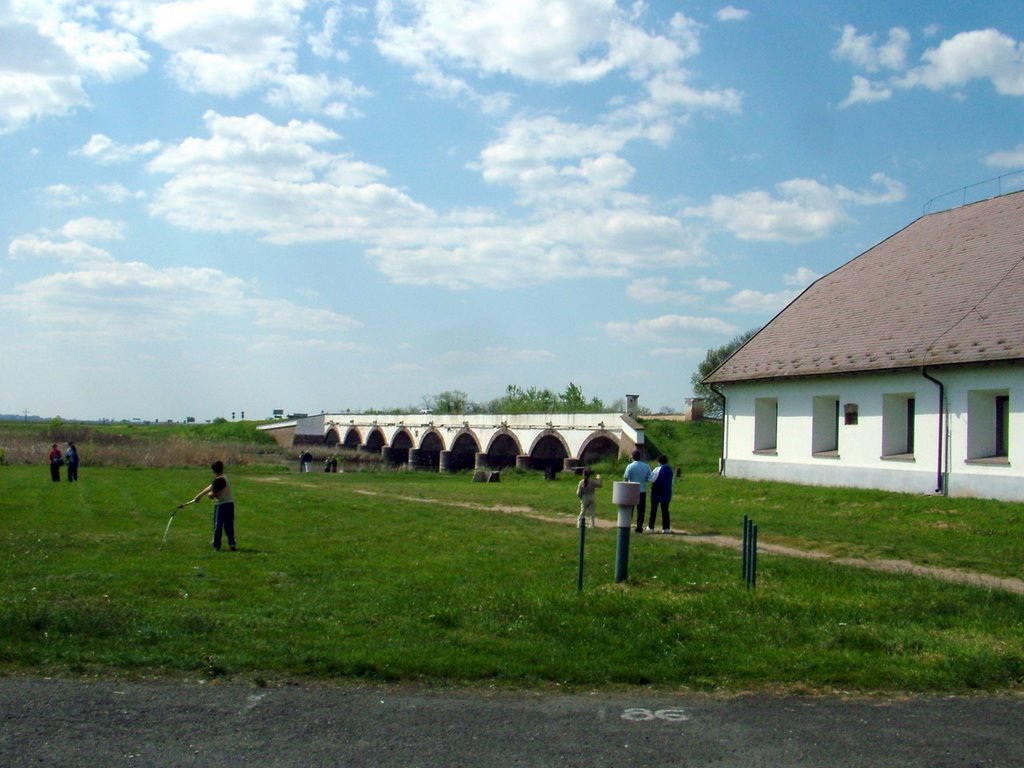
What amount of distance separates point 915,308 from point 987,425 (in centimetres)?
478

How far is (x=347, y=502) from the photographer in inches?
1107

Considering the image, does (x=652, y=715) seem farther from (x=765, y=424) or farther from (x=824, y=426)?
(x=765, y=424)

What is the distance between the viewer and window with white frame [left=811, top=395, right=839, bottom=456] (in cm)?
2908

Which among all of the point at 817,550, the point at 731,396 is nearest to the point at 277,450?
the point at 731,396

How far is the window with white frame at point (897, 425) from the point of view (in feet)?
86.2

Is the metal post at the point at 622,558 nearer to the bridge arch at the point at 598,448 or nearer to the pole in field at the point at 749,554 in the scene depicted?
the pole in field at the point at 749,554

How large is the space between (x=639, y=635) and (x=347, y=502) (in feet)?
65.2

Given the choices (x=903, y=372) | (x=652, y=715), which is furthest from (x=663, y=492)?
(x=652, y=715)

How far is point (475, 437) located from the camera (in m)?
66.6

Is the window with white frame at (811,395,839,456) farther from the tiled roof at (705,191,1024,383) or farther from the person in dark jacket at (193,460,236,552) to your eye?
the person in dark jacket at (193,460,236,552)

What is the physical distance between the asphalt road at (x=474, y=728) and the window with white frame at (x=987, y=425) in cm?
1757

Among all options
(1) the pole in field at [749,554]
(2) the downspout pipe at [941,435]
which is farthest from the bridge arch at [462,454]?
(1) the pole in field at [749,554]

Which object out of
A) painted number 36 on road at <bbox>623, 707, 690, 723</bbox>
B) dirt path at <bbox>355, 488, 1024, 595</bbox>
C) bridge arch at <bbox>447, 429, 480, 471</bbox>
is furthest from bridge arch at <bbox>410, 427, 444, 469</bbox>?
painted number 36 on road at <bbox>623, 707, 690, 723</bbox>

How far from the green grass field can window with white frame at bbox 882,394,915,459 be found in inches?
A: 238
